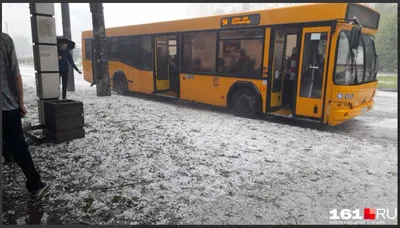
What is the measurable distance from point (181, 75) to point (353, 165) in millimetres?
6619

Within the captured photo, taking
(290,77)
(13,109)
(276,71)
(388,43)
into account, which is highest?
(388,43)

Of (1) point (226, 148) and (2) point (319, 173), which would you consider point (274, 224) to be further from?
(1) point (226, 148)

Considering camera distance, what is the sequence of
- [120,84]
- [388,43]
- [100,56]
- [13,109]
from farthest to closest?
1. [388,43]
2. [120,84]
3. [100,56]
4. [13,109]

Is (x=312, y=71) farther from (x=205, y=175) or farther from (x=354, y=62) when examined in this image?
(x=205, y=175)

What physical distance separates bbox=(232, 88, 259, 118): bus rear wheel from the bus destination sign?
1858mm

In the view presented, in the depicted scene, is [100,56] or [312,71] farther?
[100,56]

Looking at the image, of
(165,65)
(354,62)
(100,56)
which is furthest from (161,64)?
(354,62)

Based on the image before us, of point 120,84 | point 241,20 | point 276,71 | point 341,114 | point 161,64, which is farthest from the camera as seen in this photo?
point 120,84

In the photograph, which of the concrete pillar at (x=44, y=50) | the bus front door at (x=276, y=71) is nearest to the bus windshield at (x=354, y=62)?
A: the bus front door at (x=276, y=71)

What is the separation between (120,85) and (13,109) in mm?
10079

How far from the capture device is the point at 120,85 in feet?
43.8

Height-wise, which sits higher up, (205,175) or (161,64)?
(161,64)

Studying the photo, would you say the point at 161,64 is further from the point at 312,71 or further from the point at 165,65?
the point at 312,71

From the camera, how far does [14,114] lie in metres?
3.48
